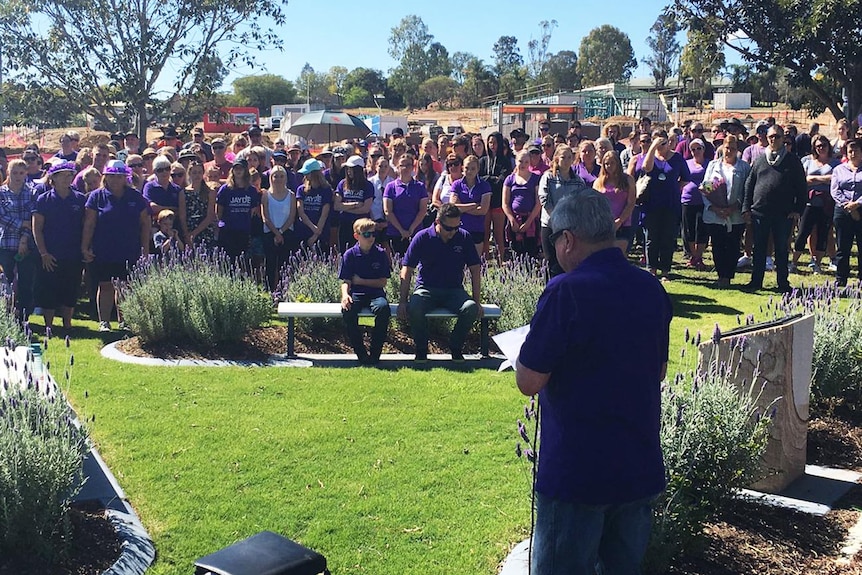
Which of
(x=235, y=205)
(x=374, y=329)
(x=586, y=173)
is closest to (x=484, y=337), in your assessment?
(x=374, y=329)

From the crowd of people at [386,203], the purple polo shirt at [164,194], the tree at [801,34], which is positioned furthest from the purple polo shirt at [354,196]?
the tree at [801,34]

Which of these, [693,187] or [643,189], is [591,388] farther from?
[693,187]

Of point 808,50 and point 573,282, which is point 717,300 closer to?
point 573,282

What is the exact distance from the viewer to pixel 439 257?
8375mm

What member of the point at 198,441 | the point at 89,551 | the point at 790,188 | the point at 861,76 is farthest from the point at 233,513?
the point at 861,76

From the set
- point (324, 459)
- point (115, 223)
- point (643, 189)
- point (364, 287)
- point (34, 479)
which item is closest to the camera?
point (34, 479)

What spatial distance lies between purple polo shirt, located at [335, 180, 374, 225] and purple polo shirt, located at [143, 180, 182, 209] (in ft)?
Answer: 6.67

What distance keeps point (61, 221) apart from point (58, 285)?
27.3 inches

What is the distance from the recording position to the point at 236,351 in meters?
8.45

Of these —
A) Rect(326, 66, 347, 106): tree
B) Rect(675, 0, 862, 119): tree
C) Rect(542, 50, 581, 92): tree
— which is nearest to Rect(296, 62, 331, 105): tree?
Rect(326, 66, 347, 106): tree

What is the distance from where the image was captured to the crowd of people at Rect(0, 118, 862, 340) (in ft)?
30.6

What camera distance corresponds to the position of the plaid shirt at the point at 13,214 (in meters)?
9.61

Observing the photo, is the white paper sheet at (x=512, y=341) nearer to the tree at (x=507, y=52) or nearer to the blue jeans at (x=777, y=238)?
the blue jeans at (x=777, y=238)

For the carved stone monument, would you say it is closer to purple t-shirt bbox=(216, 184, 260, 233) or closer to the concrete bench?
the concrete bench
